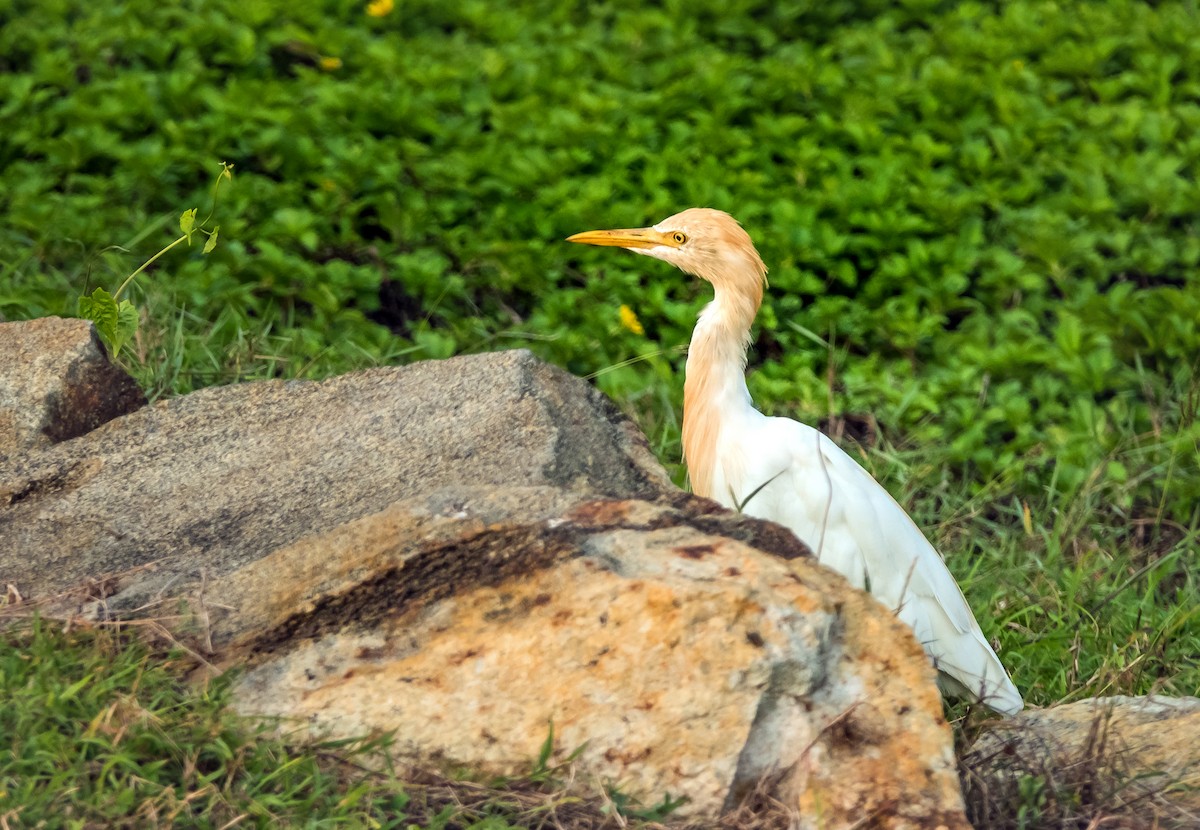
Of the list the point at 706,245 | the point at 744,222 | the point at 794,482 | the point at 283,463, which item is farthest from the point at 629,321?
the point at 283,463

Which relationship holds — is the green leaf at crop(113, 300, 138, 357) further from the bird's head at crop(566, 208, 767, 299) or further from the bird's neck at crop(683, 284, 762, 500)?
the bird's neck at crop(683, 284, 762, 500)

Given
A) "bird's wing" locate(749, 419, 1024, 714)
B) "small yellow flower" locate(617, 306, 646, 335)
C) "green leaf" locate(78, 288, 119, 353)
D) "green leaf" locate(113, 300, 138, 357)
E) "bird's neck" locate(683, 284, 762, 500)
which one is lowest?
"small yellow flower" locate(617, 306, 646, 335)

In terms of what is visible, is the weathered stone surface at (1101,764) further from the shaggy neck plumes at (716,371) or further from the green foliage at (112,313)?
the green foliage at (112,313)

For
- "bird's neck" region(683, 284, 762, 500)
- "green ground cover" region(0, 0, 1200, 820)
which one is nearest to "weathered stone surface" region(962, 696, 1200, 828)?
"green ground cover" region(0, 0, 1200, 820)

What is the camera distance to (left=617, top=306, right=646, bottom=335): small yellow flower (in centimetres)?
499

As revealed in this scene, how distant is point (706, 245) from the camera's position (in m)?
3.62

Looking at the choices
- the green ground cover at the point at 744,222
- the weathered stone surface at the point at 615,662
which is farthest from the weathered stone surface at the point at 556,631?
the green ground cover at the point at 744,222

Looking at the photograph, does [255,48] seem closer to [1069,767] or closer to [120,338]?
[120,338]

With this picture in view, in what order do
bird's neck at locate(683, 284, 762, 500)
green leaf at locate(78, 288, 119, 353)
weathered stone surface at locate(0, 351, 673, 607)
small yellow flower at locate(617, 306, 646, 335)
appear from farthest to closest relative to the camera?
small yellow flower at locate(617, 306, 646, 335) → bird's neck at locate(683, 284, 762, 500) → green leaf at locate(78, 288, 119, 353) → weathered stone surface at locate(0, 351, 673, 607)

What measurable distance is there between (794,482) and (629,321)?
1.72 metres

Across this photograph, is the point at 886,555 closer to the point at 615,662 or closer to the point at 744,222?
the point at 615,662

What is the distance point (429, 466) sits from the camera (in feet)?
9.29

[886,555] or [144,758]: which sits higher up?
[144,758]

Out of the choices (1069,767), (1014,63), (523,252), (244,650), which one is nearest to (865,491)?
(1069,767)
